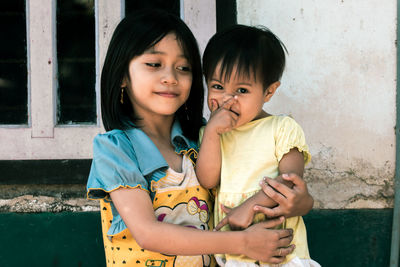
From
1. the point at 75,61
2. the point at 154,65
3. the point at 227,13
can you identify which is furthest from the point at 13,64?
the point at 154,65

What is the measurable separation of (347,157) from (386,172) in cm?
30

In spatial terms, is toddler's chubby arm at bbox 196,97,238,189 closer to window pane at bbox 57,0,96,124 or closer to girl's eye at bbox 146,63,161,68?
girl's eye at bbox 146,63,161,68

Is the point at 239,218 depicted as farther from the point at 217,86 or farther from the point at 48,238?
the point at 48,238

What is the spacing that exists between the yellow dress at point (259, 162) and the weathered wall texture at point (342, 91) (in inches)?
47.3

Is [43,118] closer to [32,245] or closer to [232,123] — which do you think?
[32,245]

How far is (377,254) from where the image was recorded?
2852 mm

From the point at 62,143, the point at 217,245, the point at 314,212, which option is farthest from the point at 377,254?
the point at 62,143

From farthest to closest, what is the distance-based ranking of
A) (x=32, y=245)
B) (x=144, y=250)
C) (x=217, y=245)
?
(x=32, y=245), (x=144, y=250), (x=217, y=245)

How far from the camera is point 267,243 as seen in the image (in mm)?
1451

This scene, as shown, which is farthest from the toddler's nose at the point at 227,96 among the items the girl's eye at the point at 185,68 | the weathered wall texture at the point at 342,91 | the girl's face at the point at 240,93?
the weathered wall texture at the point at 342,91

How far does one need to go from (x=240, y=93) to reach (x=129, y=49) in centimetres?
49

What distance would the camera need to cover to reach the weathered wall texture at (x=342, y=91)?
2783mm

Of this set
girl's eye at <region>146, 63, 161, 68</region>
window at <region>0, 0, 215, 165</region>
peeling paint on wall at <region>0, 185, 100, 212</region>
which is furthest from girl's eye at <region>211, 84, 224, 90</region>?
peeling paint on wall at <region>0, 185, 100, 212</region>

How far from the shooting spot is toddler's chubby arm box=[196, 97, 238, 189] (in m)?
1.60
